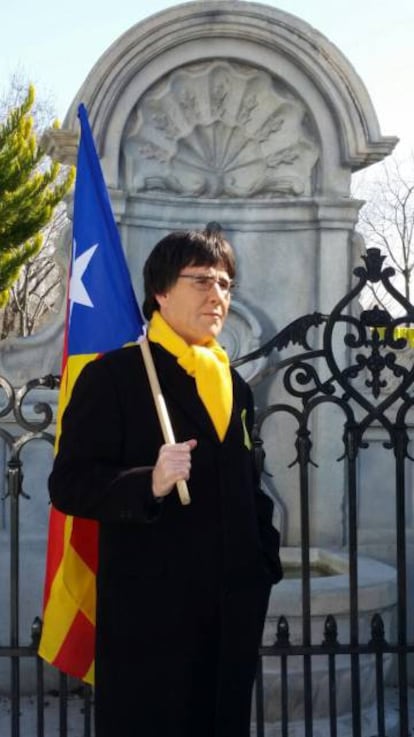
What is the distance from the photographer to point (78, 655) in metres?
3.14

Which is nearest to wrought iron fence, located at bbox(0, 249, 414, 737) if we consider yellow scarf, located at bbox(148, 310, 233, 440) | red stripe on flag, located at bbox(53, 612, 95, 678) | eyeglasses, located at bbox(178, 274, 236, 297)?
red stripe on flag, located at bbox(53, 612, 95, 678)

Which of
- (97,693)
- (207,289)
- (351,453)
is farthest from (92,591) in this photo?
(351,453)

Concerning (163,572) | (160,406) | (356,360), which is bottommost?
(163,572)

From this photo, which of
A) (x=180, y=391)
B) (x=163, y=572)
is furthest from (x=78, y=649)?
(x=180, y=391)

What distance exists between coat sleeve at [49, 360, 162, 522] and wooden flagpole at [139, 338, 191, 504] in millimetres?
76

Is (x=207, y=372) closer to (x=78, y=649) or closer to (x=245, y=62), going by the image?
(x=78, y=649)

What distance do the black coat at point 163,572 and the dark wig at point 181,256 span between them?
0.25m

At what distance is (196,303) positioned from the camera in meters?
2.68

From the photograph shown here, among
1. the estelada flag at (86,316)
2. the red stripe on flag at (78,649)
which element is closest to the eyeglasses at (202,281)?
the estelada flag at (86,316)

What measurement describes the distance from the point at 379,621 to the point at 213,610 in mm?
1586

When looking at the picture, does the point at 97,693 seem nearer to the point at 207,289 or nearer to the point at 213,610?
the point at 213,610

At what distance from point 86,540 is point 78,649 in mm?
345

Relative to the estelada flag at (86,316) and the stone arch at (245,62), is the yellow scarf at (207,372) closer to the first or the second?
the estelada flag at (86,316)

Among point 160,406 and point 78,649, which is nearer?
point 160,406
